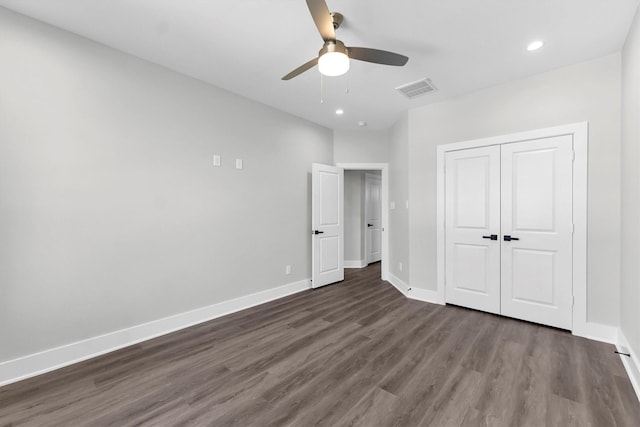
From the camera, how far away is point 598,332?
106 inches

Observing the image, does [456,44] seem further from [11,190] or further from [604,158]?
[11,190]

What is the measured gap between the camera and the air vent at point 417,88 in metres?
3.21

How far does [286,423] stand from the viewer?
1.66 meters

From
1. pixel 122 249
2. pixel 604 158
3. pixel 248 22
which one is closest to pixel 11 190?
pixel 122 249

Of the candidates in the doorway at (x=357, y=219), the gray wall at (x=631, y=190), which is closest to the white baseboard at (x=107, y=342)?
the doorway at (x=357, y=219)

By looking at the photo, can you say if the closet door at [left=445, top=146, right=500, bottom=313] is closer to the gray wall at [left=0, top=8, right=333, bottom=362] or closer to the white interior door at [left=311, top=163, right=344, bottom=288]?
the white interior door at [left=311, top=163, right=344, bottom=288]

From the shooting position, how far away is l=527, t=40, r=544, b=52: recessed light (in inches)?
96.2

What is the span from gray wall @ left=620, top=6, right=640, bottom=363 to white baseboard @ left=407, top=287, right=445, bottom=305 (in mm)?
1719

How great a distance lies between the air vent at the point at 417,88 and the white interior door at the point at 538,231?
1.14 m

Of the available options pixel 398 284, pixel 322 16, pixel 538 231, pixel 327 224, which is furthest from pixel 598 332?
pixel 322 16

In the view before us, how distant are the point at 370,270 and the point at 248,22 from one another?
4.99 metres

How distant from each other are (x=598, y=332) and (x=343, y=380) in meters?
2.67

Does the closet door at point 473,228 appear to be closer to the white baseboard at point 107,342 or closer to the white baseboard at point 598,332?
the white baseboard at point 598,332

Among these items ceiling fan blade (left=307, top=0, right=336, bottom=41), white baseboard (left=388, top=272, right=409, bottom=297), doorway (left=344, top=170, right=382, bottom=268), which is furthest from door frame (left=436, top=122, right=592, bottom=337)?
doorway (left=344, top=170, right=382, bottom=268)
